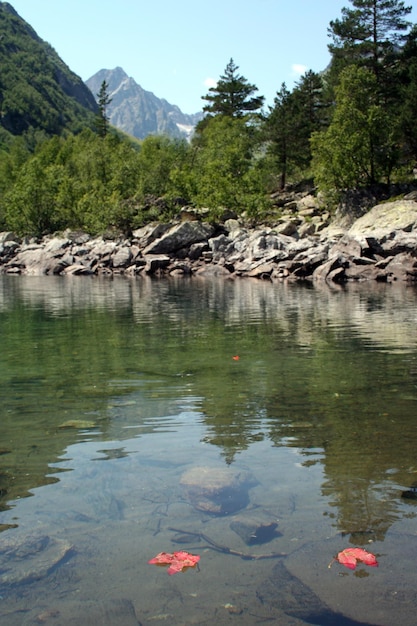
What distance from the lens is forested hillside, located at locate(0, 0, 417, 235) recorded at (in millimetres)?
64188

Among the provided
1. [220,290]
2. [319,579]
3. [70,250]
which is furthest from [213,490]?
[70,250]

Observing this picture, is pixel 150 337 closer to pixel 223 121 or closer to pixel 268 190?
pixel 268 190

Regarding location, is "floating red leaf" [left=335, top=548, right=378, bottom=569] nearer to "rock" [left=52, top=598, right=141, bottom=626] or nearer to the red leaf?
the red leaf

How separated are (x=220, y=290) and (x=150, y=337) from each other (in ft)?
74.9

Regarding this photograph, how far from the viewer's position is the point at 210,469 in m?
7.29

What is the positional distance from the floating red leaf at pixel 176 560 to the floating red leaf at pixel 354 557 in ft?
4.35

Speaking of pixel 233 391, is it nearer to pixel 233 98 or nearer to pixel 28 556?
pixel 28 556

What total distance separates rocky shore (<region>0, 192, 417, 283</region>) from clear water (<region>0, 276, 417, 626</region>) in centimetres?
3321

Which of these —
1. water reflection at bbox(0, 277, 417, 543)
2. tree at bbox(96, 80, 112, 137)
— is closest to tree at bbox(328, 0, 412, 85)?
water reflection at bbox(0, 277, 417, 543)

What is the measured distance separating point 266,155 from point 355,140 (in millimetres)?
28095

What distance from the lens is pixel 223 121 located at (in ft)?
318

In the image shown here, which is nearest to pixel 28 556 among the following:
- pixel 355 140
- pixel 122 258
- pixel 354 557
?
pixel 354 557

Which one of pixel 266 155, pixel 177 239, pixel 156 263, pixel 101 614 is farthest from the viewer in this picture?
pixel 266 155

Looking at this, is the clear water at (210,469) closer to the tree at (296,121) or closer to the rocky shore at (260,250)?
the rocky shore at (260,250)
